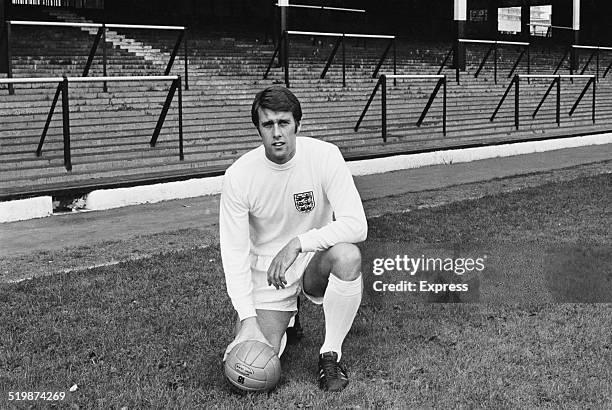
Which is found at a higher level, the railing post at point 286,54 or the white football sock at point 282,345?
the railing post at point 286,54

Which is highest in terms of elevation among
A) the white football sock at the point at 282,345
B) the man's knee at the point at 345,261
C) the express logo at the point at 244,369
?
the man's knee at the point at 345,261

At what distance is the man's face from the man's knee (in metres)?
0.49

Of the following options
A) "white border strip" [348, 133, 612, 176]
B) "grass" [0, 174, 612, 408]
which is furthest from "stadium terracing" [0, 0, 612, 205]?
"grass" [0, 174, 612, 408]

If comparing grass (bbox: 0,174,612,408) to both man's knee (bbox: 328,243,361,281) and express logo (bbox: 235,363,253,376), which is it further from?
man's knee (bbox: 328,243,361,281)

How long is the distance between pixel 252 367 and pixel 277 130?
103 centimetres

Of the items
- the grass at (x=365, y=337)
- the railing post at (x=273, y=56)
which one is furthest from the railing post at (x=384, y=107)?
the grass at (x=365, y=337)

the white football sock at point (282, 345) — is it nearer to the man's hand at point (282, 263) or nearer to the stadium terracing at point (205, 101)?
the man's hand at point (282, 263)

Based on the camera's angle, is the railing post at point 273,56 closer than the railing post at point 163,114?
No

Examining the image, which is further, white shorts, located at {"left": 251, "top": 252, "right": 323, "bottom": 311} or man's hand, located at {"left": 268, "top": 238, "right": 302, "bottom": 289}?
white shorts, located at {"left": 251, "top": 252, "right": 323, "bottom": 311}

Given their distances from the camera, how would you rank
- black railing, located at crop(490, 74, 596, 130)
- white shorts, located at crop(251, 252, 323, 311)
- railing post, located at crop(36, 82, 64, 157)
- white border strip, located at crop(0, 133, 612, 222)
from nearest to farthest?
white shorts, located at crop(251, 252, 323, 311) < white border strip, located at crop(0, 133, 612, 222) < railing post, located at crop(36, 82, 64, 157) < black railing, located at crop(490, 74, 596, 130)

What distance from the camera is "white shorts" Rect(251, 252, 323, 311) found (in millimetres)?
4355

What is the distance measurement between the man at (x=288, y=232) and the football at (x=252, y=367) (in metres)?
0.06

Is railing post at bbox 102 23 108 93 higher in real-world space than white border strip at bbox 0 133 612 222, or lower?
higher

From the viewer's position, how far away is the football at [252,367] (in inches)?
156
